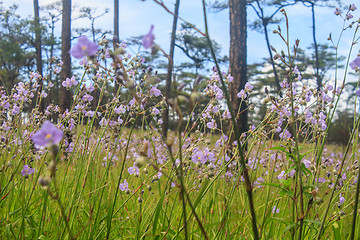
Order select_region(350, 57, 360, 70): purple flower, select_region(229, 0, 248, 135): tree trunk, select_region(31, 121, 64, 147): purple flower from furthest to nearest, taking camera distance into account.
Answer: select_region(229, 0, 248, 135): tree trunk < select_region(350, 57, 360, 70): purple flower < select_region(31, 121, 64, 147): purple flower

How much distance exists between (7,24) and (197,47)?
14.7 metres

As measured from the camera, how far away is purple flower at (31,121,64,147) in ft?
2.20

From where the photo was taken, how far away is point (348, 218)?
3268 millimetres

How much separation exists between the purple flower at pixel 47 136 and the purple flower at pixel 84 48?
20cm

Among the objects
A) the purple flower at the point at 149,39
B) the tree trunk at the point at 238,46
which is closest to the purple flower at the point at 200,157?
the purple flower at the point at 149,39

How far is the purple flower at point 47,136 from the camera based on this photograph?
67 cm

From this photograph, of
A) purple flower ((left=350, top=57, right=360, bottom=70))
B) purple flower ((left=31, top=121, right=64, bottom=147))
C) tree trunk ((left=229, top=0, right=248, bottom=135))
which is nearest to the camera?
purple flower ((left=31, top=121, right=64, bottom=147))

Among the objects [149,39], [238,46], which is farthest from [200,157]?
[238,46]

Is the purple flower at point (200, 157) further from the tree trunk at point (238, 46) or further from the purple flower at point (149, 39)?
the tree trunk at point (238, 46)

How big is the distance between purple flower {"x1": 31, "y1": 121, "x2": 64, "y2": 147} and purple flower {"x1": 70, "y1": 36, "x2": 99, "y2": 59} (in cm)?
20

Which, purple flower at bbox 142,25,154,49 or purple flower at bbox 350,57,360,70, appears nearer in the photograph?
purple flower at bbox 142,25,154,49

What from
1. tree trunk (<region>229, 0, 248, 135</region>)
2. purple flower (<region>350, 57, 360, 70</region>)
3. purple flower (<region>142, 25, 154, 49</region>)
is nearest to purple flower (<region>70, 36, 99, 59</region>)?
purple flower (<region>142, 25, 154, 49</region>)

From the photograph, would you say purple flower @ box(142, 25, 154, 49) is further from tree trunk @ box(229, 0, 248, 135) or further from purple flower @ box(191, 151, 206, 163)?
tree trunk @ box(229, 0, 248, 135)

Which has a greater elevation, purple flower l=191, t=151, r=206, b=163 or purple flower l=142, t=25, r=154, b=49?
purple flower l=142, t=25, r=154, b=49
